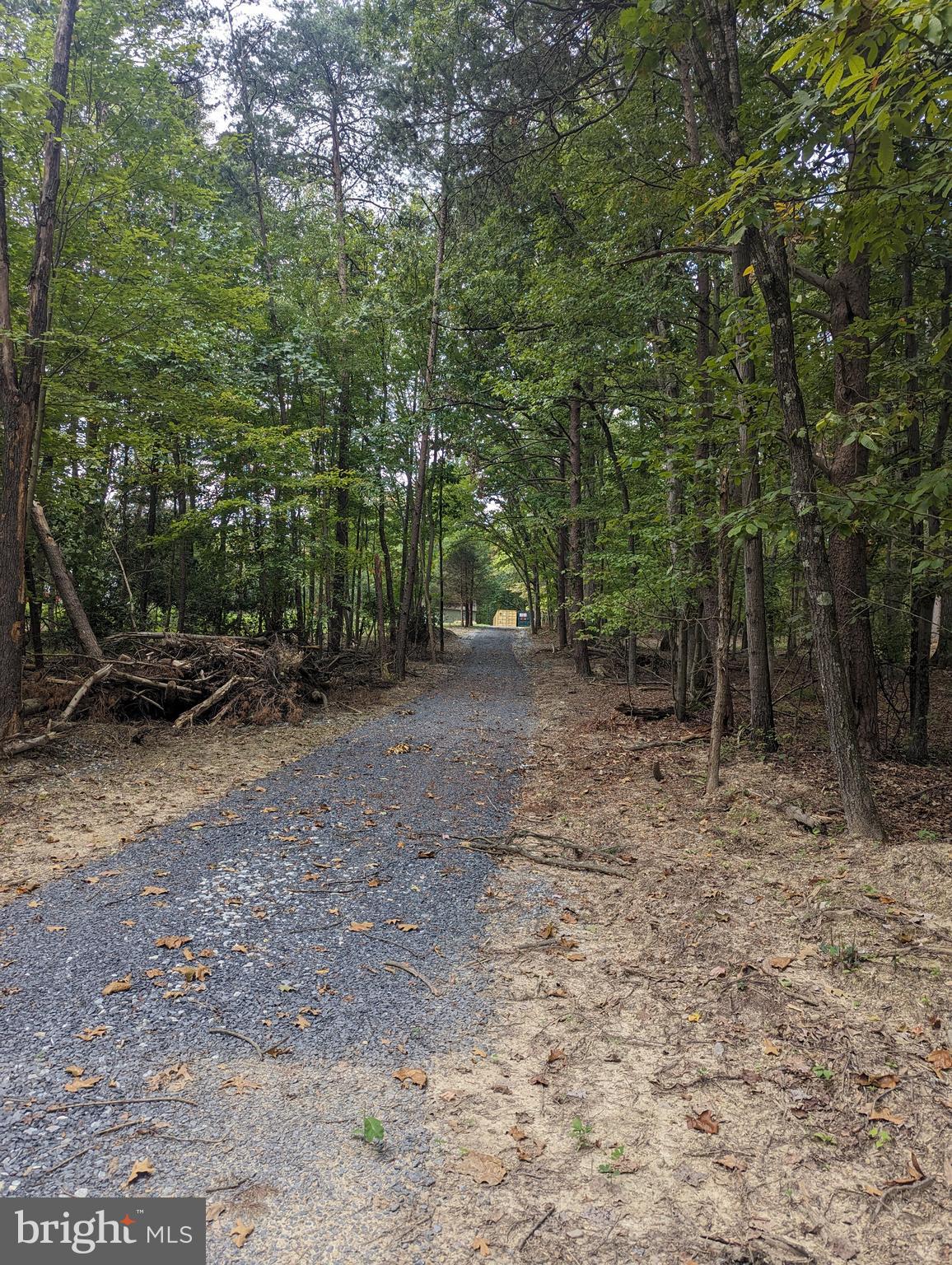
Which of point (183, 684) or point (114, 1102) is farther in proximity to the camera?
point (183, 684)

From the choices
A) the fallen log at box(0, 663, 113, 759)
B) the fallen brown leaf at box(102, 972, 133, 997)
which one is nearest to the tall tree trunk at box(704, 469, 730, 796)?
the fallen brown leaf at box(102, 972, 133, 997)

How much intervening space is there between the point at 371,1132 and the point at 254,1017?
0.95m

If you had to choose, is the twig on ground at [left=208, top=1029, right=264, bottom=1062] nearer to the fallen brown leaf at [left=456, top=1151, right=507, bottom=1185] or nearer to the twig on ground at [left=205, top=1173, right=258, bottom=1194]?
the twig on ground at [left=205, top=1173, right=258, bottom=1194]

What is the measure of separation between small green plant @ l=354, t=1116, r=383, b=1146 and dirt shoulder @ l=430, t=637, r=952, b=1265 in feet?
0.70

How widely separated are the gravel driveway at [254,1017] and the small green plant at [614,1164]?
23.1 inches

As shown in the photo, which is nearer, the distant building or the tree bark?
the tree bark

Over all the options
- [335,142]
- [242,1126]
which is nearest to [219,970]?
[242,1126]

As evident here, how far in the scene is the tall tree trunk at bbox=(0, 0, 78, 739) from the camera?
690 cm

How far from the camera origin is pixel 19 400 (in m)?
7.07

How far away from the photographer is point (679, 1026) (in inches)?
114

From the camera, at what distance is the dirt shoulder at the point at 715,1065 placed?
1.89m

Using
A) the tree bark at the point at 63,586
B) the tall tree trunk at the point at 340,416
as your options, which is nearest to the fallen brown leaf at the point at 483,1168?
the tree bark at the point at 63,586

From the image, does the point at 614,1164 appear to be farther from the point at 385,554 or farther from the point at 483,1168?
the point at 385,554

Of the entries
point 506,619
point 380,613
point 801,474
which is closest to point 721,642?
point 801,474
